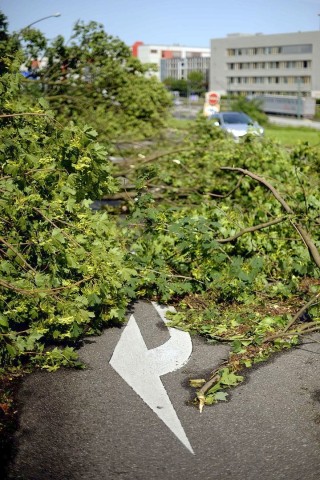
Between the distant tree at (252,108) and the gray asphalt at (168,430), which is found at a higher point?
the distant tree at (252,108)

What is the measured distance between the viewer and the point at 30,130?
5645mm

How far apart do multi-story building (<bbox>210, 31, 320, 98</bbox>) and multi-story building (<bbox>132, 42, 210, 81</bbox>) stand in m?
66.1

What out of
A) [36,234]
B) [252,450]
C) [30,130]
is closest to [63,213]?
[36,234]

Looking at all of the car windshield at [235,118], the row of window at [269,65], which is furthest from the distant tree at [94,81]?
the row of window at [269,65]

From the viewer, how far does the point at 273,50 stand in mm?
90750

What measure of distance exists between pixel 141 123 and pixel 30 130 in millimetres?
5726

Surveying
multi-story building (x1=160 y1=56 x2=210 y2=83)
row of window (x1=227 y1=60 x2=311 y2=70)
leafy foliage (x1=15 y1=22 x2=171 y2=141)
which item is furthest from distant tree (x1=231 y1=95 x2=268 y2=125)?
multi-story building (x1=160 y1=56 x2=210 y2=83)

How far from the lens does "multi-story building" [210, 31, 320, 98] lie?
268 feet

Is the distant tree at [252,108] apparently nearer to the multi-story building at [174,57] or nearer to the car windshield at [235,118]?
the car windshield at [235,118]

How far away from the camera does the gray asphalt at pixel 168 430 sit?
3.51 m

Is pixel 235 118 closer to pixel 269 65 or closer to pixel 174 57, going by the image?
pixel 269 65

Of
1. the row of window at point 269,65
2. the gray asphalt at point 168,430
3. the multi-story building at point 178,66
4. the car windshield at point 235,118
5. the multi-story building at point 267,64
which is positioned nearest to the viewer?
the gray asphalt at point 168,430

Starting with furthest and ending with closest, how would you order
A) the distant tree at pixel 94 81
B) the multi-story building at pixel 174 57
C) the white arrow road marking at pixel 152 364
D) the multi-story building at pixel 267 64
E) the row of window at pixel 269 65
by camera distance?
the multi-story building at pixel 174 57
the row of window at pixel 269 65
the multi-story building at pixel 267 64
the distant tree at pixel 94 81
the white arrow road marking at pixel 152 364

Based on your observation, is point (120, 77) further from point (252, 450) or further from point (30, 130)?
point (252, 450)
